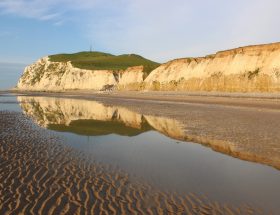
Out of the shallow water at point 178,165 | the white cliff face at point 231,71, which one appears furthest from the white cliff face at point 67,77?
the shallow water at point 178,165

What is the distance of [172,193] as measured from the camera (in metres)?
8.42

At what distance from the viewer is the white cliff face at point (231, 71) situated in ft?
146

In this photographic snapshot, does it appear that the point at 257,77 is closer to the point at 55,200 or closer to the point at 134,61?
the point at 55,200

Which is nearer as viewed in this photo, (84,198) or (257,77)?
(84,198)

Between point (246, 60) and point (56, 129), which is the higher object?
point (246, 60)

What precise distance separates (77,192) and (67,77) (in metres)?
124

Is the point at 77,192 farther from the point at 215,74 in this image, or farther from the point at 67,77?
the point at 67,77

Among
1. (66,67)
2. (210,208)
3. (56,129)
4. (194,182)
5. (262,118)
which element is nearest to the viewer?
(210,208)

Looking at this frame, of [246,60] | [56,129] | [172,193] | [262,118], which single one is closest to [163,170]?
[172,193]

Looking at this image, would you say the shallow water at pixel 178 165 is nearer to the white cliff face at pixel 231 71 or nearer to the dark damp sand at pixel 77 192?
the dark damp sand at pixel 77 192

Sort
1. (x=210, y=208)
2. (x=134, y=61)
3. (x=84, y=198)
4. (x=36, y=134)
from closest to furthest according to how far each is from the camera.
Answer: (x=210, y=208) < (x=84, y=198) < (x=36, y=134) < (x=134, y=61)

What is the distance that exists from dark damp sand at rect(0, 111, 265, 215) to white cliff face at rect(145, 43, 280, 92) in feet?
118

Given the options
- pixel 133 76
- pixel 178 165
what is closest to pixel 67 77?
pixel 133 76

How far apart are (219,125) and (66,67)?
12373 centimetres
